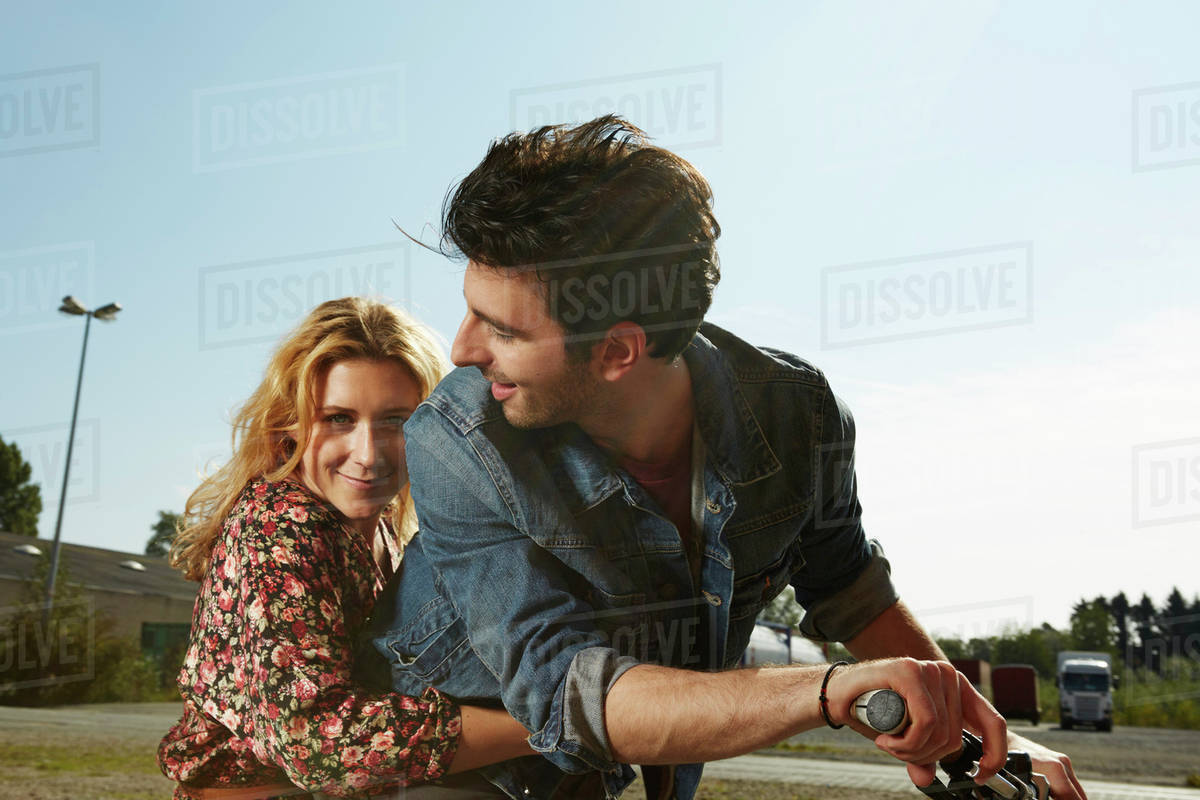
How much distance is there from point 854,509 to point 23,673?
62.4 ft

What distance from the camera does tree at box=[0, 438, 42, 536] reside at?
39594mm

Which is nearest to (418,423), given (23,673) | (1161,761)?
(1161,761)

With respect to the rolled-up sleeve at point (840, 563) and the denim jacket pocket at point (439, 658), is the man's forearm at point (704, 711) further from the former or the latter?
the rolled-up sleeve at point (840, 563)

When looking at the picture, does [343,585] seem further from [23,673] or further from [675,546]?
[23,673]

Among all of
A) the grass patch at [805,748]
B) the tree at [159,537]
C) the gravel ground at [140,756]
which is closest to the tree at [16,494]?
the tree at [159,537]

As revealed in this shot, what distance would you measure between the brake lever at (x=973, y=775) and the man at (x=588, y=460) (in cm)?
13

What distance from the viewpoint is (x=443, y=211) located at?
1.98 metres

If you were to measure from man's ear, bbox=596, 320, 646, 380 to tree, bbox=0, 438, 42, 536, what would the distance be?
42.8 metres

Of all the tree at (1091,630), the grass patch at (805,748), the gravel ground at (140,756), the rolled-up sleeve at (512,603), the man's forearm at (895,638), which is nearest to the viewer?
the rolled-up sleeve at (512,603)

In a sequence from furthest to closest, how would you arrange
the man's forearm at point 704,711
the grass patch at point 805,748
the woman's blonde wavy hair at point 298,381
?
the grass patch at point 805,748, the woman's blonde wavy hair at point 298,381, the man's forearm at point 704,711

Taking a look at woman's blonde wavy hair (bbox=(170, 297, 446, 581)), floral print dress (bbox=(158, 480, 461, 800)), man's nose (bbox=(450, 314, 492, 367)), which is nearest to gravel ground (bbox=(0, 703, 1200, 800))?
woman's blonde wavy hair (bbox=(170, 297, 446, 581))

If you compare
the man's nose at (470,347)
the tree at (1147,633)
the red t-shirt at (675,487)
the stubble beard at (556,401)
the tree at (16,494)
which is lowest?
the tree at (1147,633)

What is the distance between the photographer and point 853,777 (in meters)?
10.1

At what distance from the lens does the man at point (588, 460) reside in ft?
5.72
